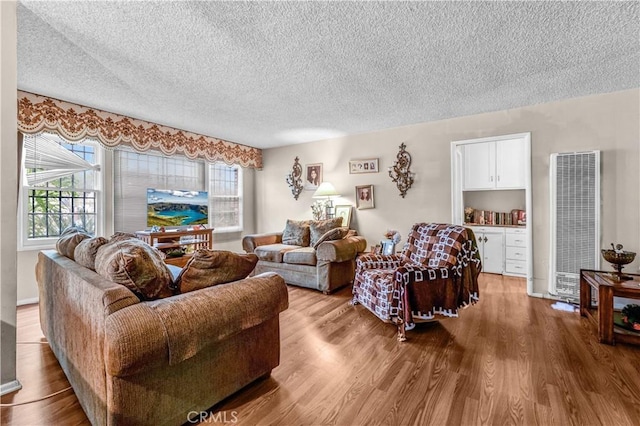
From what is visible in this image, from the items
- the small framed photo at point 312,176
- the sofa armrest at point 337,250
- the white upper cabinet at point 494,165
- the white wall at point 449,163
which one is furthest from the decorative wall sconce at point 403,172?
the small framed photo at point 312,176

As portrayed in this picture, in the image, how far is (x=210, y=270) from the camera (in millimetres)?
1591

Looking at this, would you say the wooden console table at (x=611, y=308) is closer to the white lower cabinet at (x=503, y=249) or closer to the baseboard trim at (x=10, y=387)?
the white lower cabinet at (x=503, y=249)

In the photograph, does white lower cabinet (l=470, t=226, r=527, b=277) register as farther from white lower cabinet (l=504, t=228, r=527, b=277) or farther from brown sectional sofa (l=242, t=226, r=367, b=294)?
brown sectional sofa (l=242, t=226, r=367, b=294)

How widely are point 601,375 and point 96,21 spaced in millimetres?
3915

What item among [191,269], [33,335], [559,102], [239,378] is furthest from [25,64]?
[559,102]

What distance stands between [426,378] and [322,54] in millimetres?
2418

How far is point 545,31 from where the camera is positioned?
6.39 feet

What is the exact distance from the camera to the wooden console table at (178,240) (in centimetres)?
383

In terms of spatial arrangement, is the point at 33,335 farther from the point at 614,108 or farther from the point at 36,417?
the point at 614,108

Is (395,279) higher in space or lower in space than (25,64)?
lower

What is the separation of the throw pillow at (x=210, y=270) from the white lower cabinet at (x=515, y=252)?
407cm

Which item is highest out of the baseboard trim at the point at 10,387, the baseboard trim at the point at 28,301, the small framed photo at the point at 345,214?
the small framed photo at the point at 345,214

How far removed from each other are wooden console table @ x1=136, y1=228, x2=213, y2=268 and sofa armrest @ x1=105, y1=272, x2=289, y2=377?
2.50m

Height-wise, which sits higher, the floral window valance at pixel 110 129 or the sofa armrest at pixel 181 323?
the floral window valance at pixel 110 129
